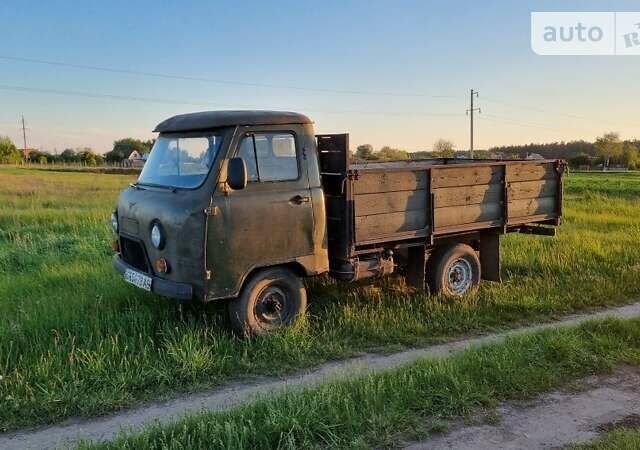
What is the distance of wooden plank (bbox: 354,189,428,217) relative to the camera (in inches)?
250

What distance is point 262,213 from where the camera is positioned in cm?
568

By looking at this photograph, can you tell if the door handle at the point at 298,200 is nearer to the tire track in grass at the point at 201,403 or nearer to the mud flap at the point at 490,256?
the tire track in grass at the point at 201,403

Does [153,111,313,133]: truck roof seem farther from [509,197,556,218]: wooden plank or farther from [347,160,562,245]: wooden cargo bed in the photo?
[509,197,556,218]: wooden plank

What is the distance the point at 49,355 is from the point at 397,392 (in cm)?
321

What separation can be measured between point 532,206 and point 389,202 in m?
2.81

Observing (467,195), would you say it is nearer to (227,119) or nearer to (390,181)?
(390,181)

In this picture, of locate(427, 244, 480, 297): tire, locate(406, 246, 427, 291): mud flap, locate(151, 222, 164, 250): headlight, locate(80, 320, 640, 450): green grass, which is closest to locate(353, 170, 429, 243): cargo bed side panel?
locate(406, 246, 427, 291): mud flap

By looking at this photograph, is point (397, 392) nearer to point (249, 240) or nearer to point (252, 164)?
point (249, 240)

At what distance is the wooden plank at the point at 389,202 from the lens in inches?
250

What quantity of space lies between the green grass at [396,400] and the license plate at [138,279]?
2.06 metres

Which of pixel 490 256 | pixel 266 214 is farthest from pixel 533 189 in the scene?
pixel 266 214

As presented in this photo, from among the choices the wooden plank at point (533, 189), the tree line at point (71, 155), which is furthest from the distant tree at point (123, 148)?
the wooden plank at point (533, 189)

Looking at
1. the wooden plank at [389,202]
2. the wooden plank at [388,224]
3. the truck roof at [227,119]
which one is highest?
the truck roof at [227,119]

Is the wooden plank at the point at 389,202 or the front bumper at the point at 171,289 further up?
the wooden plank at the point at 389,202
